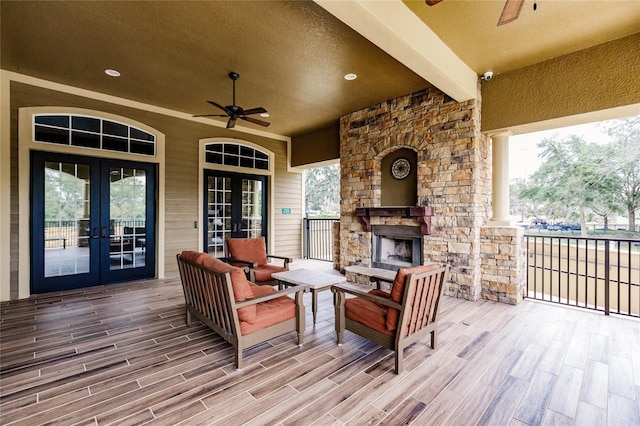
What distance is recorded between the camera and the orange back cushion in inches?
195

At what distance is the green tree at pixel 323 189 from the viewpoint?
16359 mm

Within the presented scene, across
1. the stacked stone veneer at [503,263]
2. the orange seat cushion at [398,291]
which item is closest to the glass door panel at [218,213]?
the orange seat cushion at [398,291]

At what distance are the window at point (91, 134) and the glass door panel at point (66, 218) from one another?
40cm

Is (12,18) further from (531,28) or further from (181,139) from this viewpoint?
(531,28)

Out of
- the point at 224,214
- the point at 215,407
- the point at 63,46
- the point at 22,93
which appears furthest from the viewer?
the point at 224,214

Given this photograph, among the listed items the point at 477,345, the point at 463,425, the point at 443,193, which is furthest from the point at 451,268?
the point at 463,425

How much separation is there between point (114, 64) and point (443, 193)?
5.27m

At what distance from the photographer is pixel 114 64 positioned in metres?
4.13

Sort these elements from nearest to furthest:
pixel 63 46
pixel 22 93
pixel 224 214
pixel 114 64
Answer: pixel 63 46
pixel 114 64
pixel 22 93
pixel 224 214

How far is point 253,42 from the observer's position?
3568 millimetres

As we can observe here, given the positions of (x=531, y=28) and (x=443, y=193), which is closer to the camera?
(x=531, y=28)

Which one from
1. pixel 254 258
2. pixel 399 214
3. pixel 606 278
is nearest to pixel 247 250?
pixel 254 258

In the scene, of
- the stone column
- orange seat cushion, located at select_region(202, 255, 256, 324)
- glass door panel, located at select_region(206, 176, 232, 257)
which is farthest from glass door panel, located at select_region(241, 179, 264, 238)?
the stone column

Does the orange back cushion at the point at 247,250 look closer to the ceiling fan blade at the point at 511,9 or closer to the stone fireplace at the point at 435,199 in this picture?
the stone fireplace at the point at 435,199
